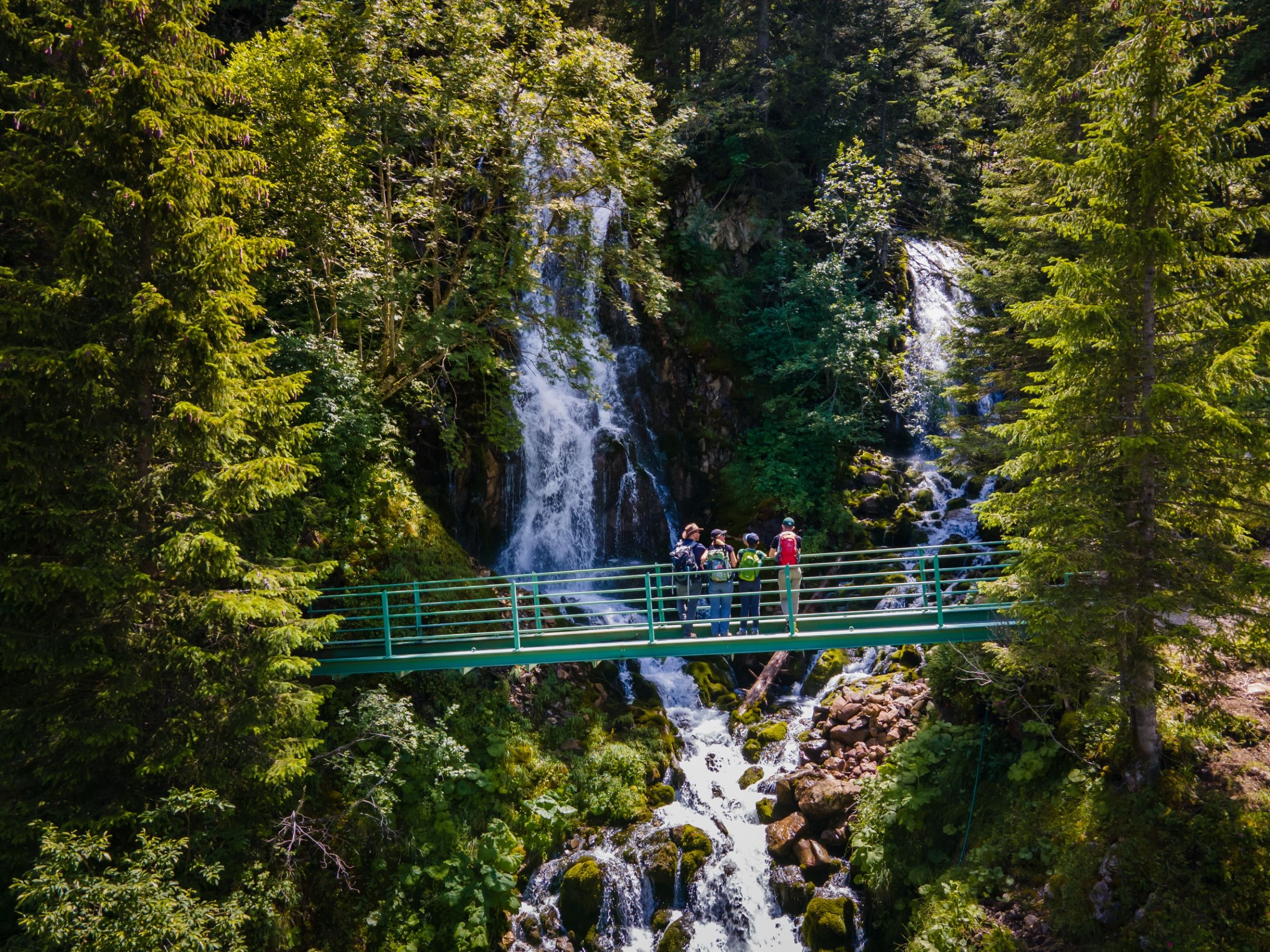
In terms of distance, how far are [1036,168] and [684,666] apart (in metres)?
11.7

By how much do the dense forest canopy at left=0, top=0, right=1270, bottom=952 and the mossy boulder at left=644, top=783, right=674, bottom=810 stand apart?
1.11 feet

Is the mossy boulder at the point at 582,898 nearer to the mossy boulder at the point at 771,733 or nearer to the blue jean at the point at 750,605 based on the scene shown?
the mossy boulder at the point at 771,733

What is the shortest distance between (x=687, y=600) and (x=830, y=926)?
506cm

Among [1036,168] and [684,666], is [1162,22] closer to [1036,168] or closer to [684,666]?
[1036,168]

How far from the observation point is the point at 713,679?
16.8 metres

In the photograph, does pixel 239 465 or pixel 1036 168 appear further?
pixel 1036 168

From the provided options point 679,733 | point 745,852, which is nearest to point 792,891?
point 745,852

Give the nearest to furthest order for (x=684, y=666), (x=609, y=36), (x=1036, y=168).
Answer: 1. (x=1036, y=168)
2. (x=684, y=666)
3. (x=609, y=36)

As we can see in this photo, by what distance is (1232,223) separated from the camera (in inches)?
347

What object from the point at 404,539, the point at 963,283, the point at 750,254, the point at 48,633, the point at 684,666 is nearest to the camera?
the point at 48,633

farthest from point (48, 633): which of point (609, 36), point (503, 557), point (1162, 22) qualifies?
point (609, 36)

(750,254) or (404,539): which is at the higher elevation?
(750,254)

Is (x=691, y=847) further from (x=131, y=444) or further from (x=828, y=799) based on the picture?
(x=131, y=444)

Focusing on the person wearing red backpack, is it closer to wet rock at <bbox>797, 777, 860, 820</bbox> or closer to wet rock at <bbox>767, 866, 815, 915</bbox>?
wet rock at <bbox>797, 777, 860, 820</bbox>
